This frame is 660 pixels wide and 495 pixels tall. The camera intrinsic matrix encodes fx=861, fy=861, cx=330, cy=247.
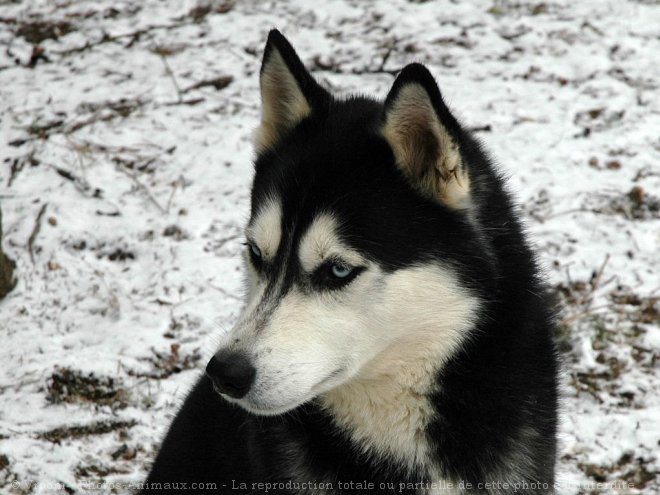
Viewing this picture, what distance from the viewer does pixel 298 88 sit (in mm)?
3477

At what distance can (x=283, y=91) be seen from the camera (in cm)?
355

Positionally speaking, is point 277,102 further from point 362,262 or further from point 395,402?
point 395,402

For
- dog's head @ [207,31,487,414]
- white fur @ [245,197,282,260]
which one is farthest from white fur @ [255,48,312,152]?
white fur @ [245,197,282,260]

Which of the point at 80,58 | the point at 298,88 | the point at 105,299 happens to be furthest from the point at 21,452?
the point at 80,58

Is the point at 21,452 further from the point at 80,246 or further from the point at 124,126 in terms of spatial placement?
the point at 124,126

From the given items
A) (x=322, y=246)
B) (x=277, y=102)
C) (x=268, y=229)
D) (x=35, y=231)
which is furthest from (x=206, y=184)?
(x=322, y=246)

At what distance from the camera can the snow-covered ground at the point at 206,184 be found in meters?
4.77

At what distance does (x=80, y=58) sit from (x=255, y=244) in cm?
521

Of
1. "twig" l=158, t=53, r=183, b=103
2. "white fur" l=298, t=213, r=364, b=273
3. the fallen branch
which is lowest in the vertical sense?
the fallen branch

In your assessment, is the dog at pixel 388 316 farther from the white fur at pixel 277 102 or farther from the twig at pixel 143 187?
the twig at pixel 143 187

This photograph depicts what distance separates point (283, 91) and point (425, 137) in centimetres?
73

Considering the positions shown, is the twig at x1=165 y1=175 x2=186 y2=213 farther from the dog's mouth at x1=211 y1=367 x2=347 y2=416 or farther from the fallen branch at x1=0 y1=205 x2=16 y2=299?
the dog's mouth at x1=211 y1=367 x2=347 y2=416

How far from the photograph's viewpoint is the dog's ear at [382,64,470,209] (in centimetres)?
293

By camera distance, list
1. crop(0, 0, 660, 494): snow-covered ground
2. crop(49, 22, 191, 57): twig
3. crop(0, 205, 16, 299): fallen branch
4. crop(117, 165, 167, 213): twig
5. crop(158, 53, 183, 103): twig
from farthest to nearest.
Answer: crop(49, 22, 191, 57): twig → crop(158, 53, 183, 103): twig → crop(117, 165, 167, 213): twig → crop(0, 205, 16, 299): fallen branch → crop(0, 0, 660, 494): snow-covered ground
